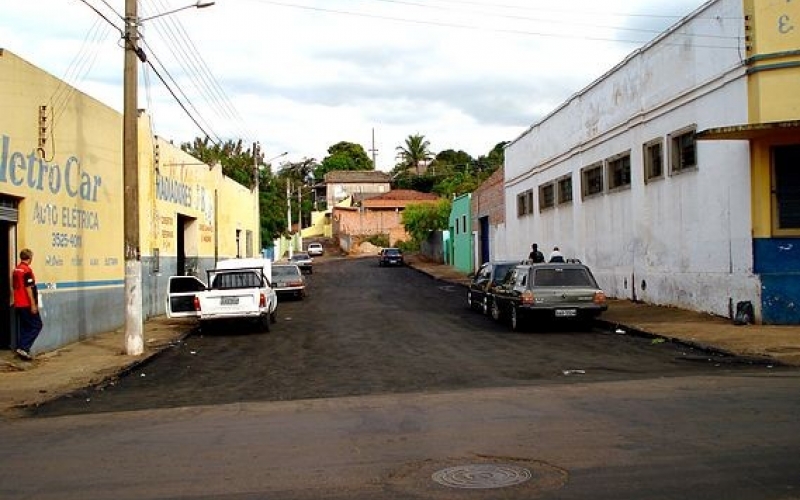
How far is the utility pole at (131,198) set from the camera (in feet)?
53.5

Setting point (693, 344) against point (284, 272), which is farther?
point (284, 272)

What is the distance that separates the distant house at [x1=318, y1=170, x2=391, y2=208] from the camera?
113375mm

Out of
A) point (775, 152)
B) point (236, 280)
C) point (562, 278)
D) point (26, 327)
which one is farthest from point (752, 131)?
point (26, 327)

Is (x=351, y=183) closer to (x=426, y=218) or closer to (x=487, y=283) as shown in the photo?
(x=426, y=218)

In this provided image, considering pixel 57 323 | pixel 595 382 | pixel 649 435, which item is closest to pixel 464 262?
pixel 57 323

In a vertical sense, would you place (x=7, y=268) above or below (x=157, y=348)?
above

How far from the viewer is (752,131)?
1719 cm

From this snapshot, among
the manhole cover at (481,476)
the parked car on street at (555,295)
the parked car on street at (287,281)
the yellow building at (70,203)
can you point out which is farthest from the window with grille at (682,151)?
the parked car on street at (287,281)

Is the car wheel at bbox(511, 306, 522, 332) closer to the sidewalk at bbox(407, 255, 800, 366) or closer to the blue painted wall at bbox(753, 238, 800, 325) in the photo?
the sidewalk at bbox(407, 255, 800, 366)

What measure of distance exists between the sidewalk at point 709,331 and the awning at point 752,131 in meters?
4.12

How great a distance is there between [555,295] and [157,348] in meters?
9.08

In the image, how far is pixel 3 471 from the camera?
7.34 meters

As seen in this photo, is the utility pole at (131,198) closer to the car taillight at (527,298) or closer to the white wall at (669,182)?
the car taillight at (527,298)

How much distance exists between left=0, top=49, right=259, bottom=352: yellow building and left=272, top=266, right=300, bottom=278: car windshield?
21.6ft
